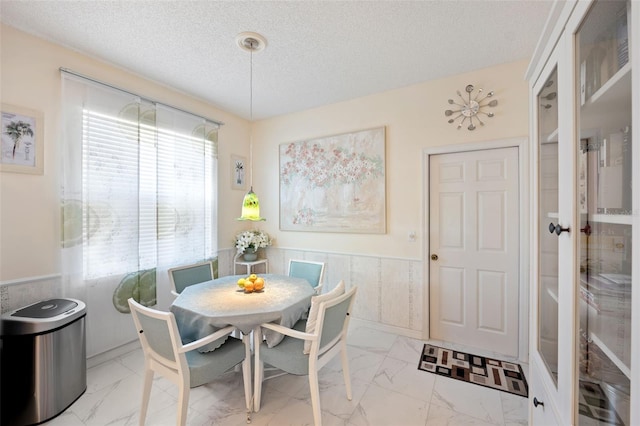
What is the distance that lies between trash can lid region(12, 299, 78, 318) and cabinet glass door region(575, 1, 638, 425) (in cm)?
291

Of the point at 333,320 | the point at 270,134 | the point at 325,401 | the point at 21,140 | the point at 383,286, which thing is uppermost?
the point at 270,134

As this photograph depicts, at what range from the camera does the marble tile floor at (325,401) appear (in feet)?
5.74

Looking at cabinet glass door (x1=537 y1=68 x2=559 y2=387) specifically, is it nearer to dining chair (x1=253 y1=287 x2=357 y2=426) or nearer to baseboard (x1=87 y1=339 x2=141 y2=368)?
dining chair (x1=253 y1=287 x2=357 y2=426)

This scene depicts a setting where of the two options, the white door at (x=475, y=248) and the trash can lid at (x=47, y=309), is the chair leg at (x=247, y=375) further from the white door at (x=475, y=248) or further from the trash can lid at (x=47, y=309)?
the white door at (x=475, y=248)

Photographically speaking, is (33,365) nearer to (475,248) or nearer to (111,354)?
(111,354)

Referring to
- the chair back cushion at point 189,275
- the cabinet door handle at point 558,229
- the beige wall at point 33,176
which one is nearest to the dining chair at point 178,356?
the chair back cushion at point 189,275

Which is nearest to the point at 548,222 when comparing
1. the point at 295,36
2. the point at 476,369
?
the point at 476,369

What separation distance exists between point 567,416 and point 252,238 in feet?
10.7

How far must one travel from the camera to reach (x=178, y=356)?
146 cm

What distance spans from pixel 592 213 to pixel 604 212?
0.06 metres

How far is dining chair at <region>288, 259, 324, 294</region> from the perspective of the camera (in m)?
2.75

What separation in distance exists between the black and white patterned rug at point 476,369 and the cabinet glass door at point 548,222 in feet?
3.67

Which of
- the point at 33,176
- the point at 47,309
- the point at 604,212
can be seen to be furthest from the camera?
the point at 33,176

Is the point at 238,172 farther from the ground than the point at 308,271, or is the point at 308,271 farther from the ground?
the point at 238,172
